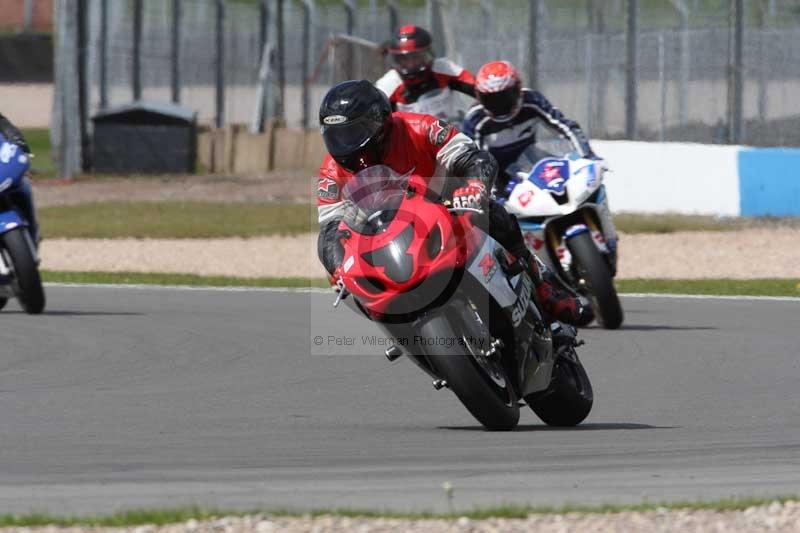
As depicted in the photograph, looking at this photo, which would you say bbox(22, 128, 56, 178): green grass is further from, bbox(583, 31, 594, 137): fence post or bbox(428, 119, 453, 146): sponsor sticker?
bbox(428, 119, 453, 146): sponsor sticker

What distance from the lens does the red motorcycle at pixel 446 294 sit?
7.09 meters

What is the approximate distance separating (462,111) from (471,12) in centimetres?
1289

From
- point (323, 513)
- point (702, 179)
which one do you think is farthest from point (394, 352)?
point (702, 179)

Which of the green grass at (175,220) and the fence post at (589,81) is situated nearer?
the green grass at (175,220)

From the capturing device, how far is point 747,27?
70.7 feet

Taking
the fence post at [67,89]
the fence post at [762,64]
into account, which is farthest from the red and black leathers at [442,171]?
the fence post at [67,89]

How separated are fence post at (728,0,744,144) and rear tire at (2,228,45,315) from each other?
10987mm

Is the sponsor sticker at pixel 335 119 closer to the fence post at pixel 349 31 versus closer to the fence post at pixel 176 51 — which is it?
the fence post at pixel 349 31

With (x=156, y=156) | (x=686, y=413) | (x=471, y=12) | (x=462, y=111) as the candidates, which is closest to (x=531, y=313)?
(x=686, y=413)

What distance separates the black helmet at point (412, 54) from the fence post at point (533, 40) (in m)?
11.6

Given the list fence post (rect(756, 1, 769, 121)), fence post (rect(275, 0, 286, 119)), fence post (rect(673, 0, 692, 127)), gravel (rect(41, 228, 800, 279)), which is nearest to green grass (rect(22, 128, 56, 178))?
fence post (rect(275, 0, 286, 119))

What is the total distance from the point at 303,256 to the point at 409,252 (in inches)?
540

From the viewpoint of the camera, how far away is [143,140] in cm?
3067

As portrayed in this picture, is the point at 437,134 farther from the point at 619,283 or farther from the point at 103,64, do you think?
the point at 103,64
